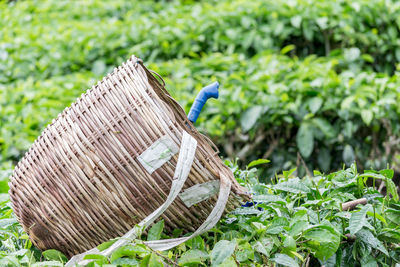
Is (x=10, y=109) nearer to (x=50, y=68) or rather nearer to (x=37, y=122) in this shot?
(x=37, y=122)

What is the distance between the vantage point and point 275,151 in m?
3.68

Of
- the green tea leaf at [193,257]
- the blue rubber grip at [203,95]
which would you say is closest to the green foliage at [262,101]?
the green tea leaf at [193,257]

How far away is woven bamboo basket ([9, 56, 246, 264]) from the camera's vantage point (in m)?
1.62

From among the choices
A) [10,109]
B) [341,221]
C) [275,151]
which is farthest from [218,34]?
[341,221]

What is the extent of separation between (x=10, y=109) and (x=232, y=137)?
5.37ft

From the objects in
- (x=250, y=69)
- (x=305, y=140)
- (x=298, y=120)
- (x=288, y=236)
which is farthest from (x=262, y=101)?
(x=288, y=236)

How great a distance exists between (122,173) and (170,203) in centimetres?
18

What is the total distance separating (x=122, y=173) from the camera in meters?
1.63

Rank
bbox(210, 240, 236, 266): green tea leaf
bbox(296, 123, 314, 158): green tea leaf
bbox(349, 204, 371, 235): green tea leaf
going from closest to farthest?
1. bbox(210, 240, 236, 266): green tea leaf
2. bbox(349, 204, 371, 235): green tea leaf
3. bbox(296, 123, 314, 158): green tea leaf

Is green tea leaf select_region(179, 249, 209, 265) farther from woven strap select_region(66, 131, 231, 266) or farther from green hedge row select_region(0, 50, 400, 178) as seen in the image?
green hedge row select_region(0, 50, 400, 178)

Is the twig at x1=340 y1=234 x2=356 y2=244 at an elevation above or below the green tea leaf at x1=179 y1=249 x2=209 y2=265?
below

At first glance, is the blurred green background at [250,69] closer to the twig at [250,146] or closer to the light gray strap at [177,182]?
the twig at [250,146]

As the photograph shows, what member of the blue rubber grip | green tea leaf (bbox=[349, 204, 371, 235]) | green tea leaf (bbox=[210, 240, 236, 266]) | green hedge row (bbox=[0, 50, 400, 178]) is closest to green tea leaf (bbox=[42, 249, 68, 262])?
green tea leaf (bbox=[210, 240, 236, 266])

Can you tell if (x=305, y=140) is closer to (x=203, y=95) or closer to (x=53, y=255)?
(x=203, y=95)
